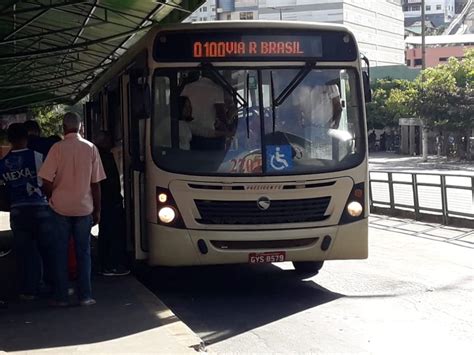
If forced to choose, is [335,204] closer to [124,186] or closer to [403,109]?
[124,186]

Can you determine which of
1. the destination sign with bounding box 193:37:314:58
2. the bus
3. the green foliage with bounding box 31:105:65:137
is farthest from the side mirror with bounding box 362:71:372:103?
the green foliage with bounding box 31:105:65:137

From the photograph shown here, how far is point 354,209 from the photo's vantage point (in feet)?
30.4

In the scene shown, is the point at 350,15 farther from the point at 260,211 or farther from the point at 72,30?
the point at 260,211

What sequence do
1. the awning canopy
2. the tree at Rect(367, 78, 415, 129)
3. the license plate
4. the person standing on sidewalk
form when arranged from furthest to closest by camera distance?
the tree at Rect(367, 78, 415, 129), the awning canopy, the person standing on sidewalk, the license plate

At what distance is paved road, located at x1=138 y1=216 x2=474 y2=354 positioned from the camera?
7246 mm

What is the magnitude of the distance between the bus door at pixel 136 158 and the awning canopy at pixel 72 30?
5.17 meters

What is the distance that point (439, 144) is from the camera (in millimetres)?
51781

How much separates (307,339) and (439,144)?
46232 millimetres

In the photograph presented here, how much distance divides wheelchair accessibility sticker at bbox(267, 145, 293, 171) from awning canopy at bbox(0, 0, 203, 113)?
640 cm

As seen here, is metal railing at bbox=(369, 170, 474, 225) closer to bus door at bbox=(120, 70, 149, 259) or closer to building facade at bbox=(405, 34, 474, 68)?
bus door at bbox=(120, 70, 149, 259)

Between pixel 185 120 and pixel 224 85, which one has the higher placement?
pixel 224 85

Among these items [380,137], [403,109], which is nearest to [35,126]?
[403,109]

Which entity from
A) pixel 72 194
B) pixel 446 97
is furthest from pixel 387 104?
pixel 72 194

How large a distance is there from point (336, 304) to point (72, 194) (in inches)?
125
